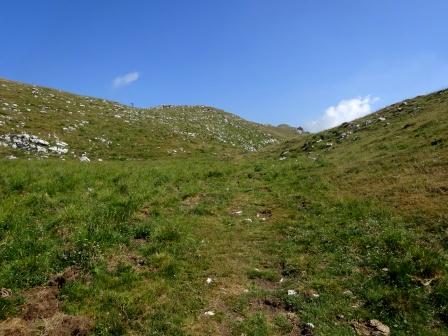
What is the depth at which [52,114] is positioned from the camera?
145ft

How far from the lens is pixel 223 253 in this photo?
1404cm

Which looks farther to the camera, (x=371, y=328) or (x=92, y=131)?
(x=92, y=131)

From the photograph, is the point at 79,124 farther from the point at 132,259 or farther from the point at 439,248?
the point at 439,248

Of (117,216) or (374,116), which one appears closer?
(117,216)

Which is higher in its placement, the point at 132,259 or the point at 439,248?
the point at 132,259

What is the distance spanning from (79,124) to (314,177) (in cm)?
2815

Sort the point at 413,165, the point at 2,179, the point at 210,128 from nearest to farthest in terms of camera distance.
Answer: the point at 2,179, the point at 413,165, the point at 210,128

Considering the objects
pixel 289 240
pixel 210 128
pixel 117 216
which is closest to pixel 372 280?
pixel 289 240

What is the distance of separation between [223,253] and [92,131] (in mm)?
31767

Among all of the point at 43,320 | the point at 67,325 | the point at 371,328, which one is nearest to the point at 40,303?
the point at 43,320

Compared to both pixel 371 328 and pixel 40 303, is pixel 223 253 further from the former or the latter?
pixel 40 303

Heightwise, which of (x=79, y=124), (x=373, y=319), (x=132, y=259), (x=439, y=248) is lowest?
(x=373, y=319)

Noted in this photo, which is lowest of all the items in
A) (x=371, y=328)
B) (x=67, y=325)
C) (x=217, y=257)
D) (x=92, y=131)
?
(x=371, y=328)

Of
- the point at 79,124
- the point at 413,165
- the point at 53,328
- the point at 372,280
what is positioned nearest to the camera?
the point at 53,328
